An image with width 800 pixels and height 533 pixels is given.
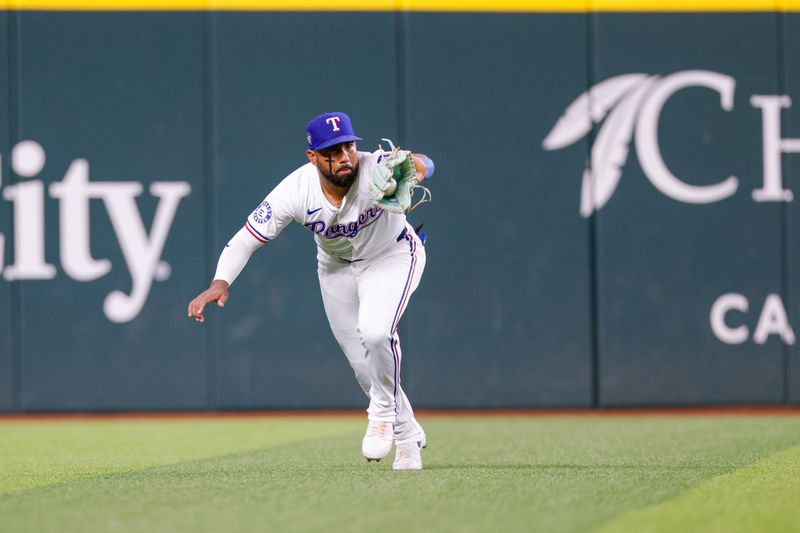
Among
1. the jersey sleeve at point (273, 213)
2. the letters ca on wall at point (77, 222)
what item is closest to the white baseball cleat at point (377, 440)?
the jersey sleeve at point (273, 213)

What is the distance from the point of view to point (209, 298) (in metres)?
6.06

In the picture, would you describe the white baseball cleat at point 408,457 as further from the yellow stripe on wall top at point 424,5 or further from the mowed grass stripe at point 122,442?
the yellow stripe on wall top at point 424,5

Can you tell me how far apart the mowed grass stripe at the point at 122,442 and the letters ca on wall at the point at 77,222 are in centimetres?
136

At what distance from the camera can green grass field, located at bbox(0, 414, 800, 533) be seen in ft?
14.8

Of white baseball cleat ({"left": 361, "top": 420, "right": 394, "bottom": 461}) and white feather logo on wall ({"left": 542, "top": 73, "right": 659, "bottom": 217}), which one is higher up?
white feather logo on wall ({"left": 542, "top": 73, "right": 659, "bottom": 217})

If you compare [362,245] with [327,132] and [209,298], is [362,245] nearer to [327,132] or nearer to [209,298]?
[327,132]

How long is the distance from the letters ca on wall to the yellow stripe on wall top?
1315 mm

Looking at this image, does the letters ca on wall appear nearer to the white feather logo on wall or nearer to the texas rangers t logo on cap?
the white feather logo on wall

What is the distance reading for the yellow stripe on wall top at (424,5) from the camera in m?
11.2

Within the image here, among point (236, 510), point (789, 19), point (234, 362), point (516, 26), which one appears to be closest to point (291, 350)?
point (234, 362)

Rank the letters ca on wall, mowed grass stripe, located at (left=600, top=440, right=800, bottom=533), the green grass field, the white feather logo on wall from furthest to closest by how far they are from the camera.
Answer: the white feather logo on wall → the letters ca on wall → the green grass field → mowed grass stripe, located at (left=600, top=440, right=800, bottom=533)

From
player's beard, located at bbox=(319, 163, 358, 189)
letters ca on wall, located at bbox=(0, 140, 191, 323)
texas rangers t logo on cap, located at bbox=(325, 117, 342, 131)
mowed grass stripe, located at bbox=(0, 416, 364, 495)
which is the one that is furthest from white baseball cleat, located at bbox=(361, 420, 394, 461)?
letters ca on wall, located at bbox=(0, 140, 191, 323)

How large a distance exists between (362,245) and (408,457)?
1119 mm

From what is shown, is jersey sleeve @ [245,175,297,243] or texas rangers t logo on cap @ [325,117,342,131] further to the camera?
jersey sleeve @ [245,175,297,243]
